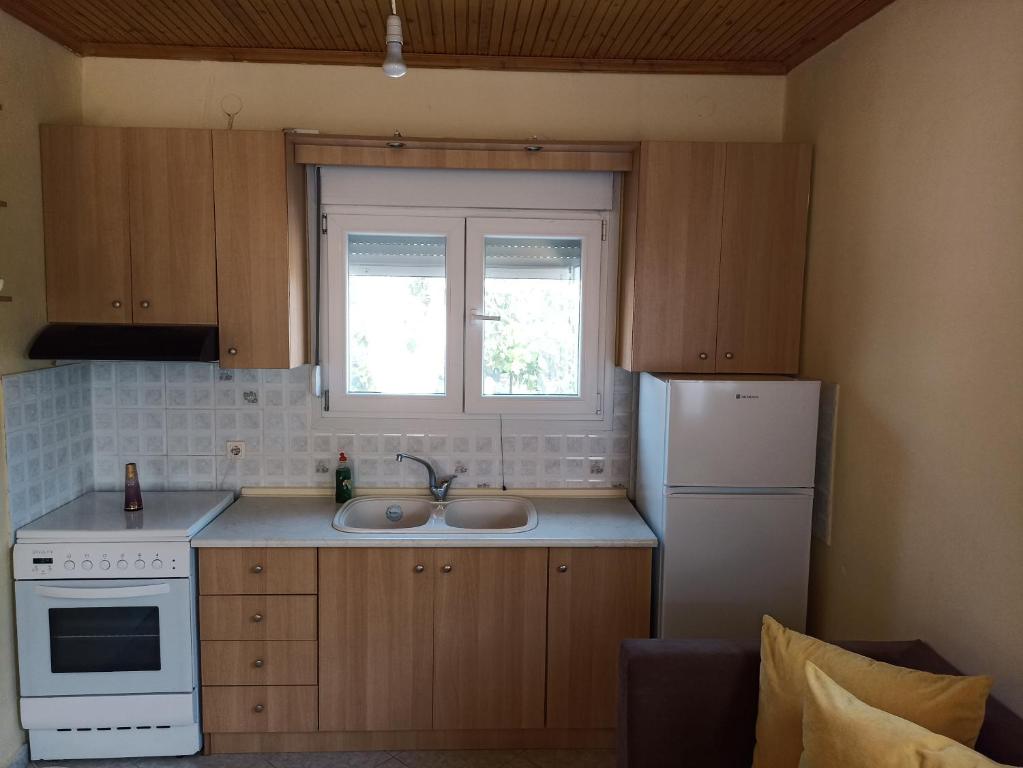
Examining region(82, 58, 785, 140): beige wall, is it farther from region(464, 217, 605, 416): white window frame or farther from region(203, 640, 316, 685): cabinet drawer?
region(203, 640, 316, 685): cabinet drawer

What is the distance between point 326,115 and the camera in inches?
114

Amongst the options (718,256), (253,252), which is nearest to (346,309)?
(253,252)

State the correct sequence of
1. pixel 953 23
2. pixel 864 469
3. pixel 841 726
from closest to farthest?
pixel 841 726, pixel 953 23, pixel 864 469

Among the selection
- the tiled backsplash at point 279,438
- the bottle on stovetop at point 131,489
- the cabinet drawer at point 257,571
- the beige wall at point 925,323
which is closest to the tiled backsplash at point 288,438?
the tiled backsplash at point 279,438

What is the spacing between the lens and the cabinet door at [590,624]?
8.51ft

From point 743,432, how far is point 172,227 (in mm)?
2258

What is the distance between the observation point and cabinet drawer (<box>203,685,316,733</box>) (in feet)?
8.46

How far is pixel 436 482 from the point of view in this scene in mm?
2996

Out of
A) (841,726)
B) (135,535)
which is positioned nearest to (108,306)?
(135,535)

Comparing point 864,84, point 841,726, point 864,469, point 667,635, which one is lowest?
point 667,635

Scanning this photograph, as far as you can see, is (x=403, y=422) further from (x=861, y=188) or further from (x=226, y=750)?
(x=861, y=188)

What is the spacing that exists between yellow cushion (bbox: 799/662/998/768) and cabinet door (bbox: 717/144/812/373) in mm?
1346

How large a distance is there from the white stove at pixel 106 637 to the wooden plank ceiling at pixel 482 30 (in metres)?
1.84

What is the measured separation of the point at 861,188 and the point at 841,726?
5.54 ft
